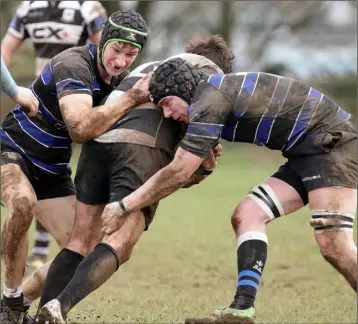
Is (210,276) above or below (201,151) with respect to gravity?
below

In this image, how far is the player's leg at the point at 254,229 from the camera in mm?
5348

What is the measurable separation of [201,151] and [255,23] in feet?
68.2

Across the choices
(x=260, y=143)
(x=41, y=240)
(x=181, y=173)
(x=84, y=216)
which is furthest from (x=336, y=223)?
(x=41, y=240)

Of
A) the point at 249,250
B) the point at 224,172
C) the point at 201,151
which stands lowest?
the point at 224,172

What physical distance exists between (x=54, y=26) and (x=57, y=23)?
4cm

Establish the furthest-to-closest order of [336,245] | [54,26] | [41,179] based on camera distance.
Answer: [54,26], [41,179], [336,245]

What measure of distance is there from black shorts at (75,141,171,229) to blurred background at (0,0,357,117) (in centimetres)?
1811

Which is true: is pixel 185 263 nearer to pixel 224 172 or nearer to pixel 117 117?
pixel 117 117

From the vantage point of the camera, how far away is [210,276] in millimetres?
8703

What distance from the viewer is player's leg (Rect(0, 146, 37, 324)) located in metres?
5.70

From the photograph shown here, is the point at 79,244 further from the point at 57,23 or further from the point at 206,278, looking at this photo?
the point at 57,23

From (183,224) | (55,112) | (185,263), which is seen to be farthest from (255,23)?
(55,112)

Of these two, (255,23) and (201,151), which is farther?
(255,23)

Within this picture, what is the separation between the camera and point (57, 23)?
9.27 m
